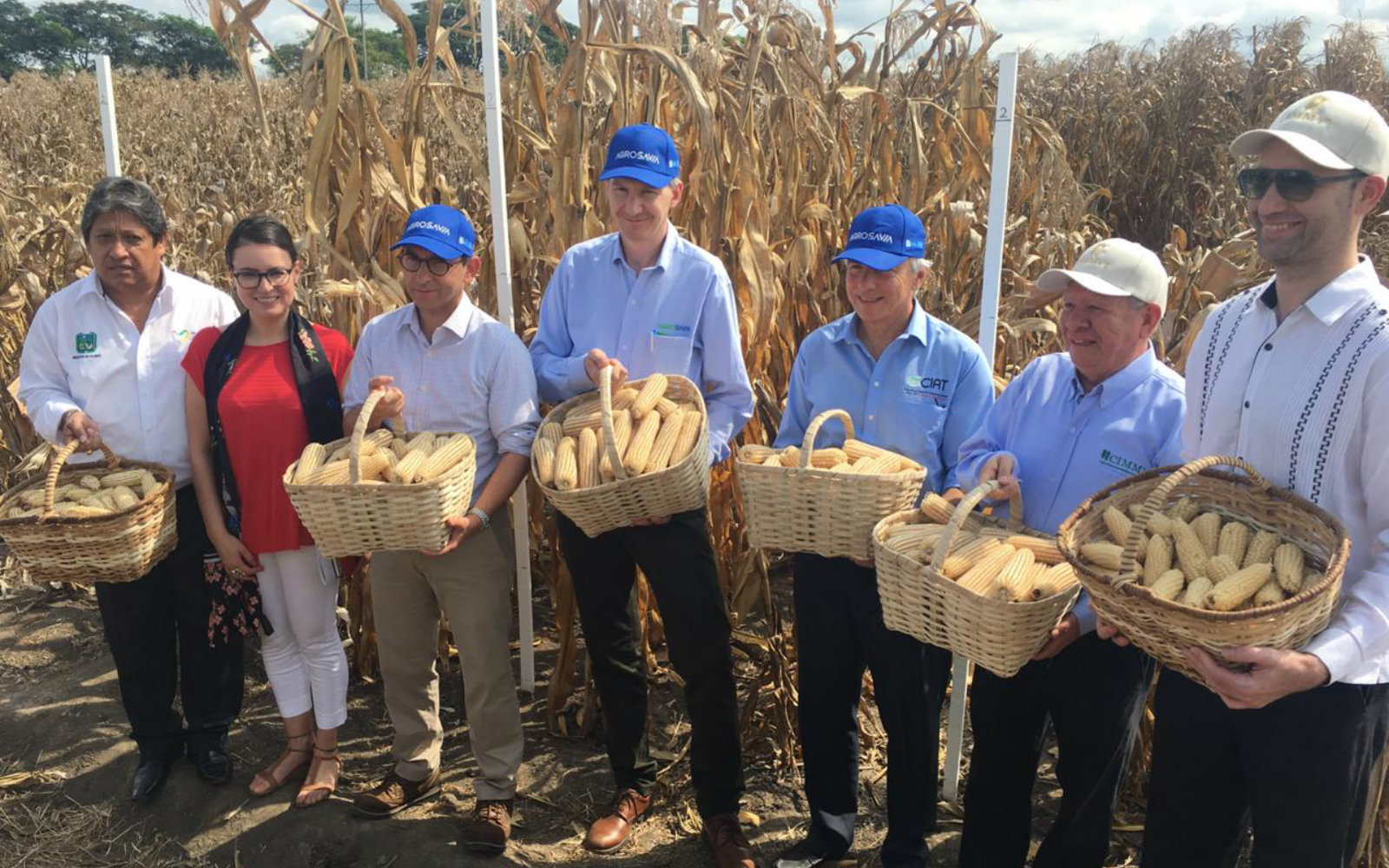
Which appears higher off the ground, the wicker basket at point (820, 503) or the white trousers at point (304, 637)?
the wicker basket at point (820, 503)

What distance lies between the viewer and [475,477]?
3.21m

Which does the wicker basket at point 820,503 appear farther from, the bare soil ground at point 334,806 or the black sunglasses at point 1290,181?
the bare soil ground at point 334,806

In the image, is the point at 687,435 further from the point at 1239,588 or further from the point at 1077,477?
the point at 1239,588

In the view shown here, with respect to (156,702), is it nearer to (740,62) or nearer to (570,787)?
(570,787)

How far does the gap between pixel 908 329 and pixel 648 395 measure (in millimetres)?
783

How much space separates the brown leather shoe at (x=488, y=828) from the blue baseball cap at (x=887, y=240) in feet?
7.19

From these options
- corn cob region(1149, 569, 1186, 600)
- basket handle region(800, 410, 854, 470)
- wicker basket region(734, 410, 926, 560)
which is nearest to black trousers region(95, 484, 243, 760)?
wicker basket region(734, 410, 926, 560)

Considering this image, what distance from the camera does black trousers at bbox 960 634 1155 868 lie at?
2621mm

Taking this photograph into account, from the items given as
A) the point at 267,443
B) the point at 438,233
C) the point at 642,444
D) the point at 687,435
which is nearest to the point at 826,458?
the point at 687,435

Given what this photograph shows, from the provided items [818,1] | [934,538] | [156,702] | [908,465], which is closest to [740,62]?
[818,1]

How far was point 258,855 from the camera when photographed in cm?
343

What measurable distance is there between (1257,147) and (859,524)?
1260 millimetres

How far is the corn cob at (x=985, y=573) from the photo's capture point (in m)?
2.29

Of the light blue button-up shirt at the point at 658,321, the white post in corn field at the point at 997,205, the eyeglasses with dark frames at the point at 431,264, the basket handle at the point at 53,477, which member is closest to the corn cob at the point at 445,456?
the light blue button-up shirt at the point at 658,321
